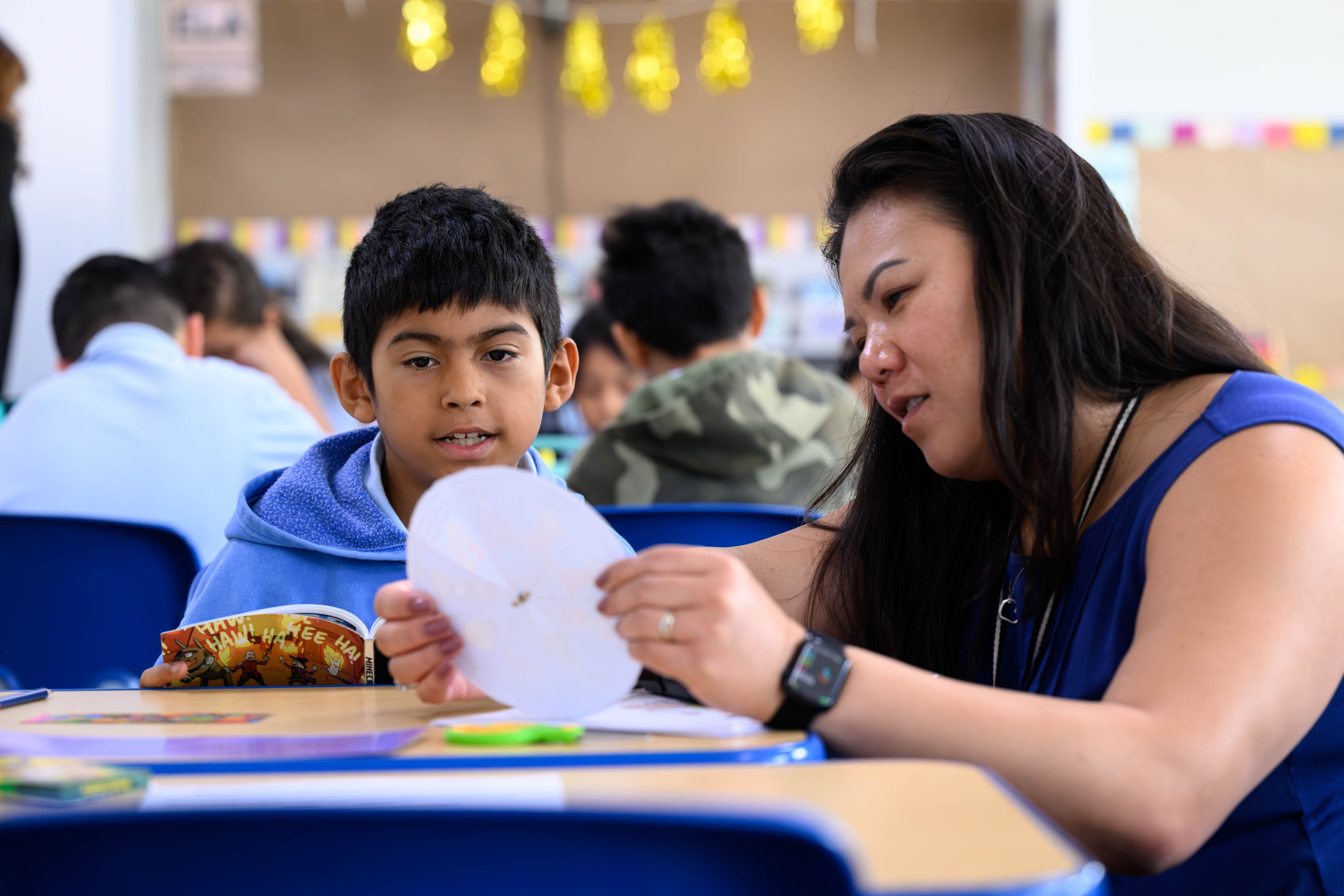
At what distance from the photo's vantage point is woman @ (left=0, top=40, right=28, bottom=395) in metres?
3.46

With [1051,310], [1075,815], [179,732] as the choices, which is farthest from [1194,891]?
[179,732]

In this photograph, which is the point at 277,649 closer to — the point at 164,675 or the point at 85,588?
the point at 164,675

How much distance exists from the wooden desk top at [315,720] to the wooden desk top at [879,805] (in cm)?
5

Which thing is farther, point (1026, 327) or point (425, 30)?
point (425, 30)

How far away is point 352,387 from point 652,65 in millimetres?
3541

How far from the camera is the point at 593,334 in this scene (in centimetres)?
400

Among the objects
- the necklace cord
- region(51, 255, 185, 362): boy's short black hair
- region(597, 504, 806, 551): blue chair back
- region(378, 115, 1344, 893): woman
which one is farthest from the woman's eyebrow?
region(51, 255, 185, 362): boy's short black hair

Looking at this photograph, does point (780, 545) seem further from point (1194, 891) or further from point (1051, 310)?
point (1194, 891)

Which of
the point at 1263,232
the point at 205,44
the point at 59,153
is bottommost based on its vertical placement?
the point at 1263,232

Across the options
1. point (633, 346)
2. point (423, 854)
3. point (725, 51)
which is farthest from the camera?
point (725, 51)

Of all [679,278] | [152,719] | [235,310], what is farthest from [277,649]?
[235,310]

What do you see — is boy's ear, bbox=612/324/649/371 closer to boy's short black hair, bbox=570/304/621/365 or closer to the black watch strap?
boy's short black hair, bbox=570/304/621/365

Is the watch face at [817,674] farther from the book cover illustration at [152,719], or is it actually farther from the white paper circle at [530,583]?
the book cover illustration at [152,719]

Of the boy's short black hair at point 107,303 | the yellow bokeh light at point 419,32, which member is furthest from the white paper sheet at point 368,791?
the yellow bokeh light at point 419,32
